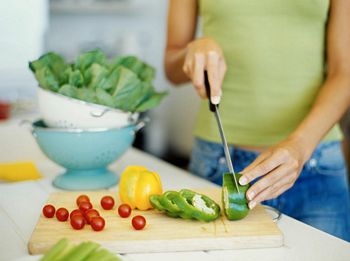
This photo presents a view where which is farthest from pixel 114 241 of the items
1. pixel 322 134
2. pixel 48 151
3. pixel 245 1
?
pixel 245 1

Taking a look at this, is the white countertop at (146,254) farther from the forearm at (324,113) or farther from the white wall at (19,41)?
the white wall at (19,41)

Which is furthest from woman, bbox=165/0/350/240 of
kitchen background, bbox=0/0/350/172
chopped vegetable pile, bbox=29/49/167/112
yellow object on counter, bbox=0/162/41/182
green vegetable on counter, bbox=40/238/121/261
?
kitchen background, bbox=0/0/350/172

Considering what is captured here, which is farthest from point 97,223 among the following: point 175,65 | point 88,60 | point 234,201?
point 175,65

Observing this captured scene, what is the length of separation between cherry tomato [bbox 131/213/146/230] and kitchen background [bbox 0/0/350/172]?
2056 mm

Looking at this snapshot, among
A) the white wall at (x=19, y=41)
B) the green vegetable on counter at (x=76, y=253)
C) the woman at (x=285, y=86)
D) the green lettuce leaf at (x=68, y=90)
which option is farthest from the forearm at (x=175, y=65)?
the white wall at (x=19, y=41)

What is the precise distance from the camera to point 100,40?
3.90m

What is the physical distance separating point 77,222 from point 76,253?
23 centimetres

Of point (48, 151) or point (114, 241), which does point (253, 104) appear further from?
point (114, 241)

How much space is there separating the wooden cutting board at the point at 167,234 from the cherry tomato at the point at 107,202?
4 centimetres

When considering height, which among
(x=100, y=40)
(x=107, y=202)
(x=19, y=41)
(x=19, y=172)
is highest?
(x=107, y=202)

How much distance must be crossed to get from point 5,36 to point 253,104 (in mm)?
2181

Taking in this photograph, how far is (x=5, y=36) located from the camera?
10.7 feet

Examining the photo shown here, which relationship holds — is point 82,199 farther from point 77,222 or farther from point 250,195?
point 250,195

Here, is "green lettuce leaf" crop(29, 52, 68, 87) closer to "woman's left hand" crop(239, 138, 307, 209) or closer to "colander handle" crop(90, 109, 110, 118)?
"colander handle" crop(90, 109, 110, 118)
